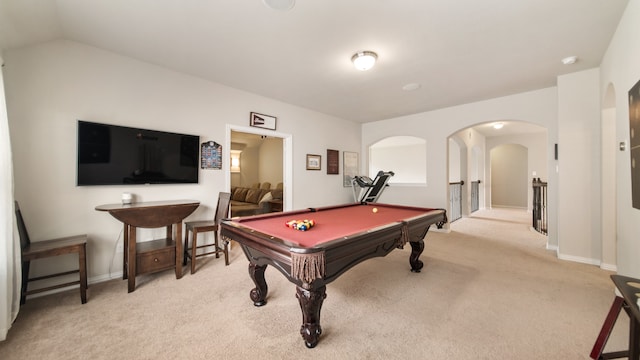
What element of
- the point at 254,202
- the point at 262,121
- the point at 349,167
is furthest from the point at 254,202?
the point at 262,121

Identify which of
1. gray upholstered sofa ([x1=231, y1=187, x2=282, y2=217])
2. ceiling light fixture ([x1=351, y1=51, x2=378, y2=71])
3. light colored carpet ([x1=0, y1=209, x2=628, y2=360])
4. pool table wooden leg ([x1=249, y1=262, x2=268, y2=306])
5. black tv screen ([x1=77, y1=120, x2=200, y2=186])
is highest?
ceiling light fixture ([x1=351, y1=51, x2=378, y2=71])

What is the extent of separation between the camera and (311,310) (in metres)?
1.53

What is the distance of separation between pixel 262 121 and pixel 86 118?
2149 mm

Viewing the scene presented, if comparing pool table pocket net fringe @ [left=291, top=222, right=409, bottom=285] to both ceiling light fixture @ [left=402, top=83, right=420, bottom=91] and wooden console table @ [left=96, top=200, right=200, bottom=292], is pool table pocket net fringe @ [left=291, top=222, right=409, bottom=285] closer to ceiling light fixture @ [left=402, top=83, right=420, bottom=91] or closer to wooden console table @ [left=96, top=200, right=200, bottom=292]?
wooden console table @ [left=96, top=200, right=200, bottom=292]

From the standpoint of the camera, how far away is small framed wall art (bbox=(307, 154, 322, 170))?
15.8ft

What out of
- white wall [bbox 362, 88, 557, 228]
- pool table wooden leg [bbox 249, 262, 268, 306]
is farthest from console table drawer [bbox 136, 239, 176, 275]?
white wall [bbox 362, 88, 557, 228]

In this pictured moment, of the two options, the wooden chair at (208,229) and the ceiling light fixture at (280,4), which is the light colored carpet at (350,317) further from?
the ceiling light fixture at (280,4)

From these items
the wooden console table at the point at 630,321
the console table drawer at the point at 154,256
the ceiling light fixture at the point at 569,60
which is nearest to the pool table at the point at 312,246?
the console table drawer at the point at 154,256

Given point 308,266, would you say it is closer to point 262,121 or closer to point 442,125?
point 262,121

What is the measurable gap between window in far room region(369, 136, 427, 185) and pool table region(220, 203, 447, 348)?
756cm

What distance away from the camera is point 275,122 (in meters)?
4.23

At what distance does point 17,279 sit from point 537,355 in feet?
12.1

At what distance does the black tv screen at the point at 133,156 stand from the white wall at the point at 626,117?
4.37 metres

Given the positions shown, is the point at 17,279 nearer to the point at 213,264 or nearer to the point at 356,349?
the point at 213,264
